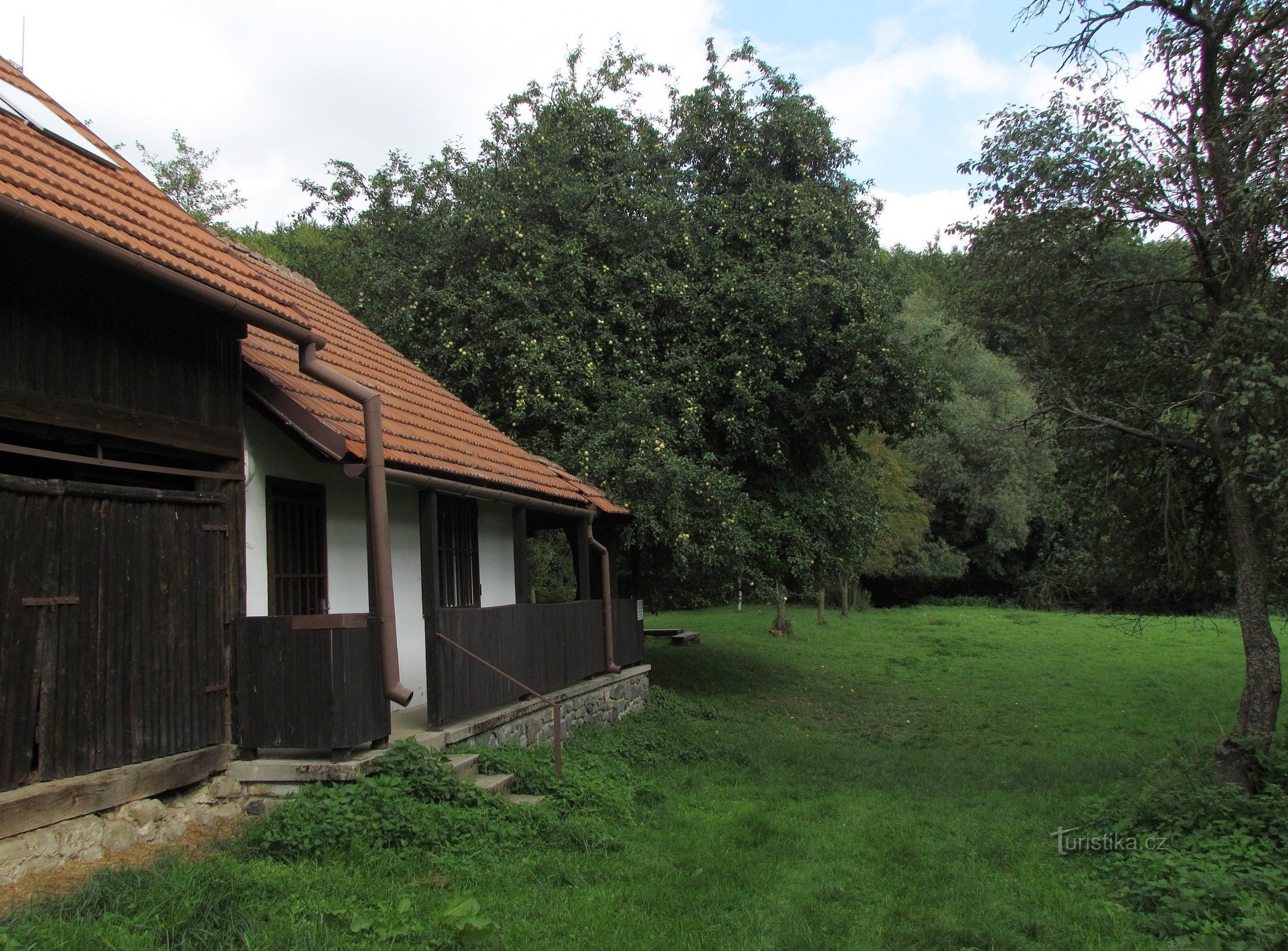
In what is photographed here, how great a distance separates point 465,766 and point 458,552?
3.46m

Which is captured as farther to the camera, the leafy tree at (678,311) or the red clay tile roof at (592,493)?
the leafy tree at (678,311)

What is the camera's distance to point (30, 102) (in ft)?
20.9

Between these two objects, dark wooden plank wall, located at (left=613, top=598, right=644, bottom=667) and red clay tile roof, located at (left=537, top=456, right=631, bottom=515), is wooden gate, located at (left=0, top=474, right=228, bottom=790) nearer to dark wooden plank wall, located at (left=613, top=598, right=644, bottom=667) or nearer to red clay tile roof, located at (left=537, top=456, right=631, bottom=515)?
red clay tile roof, located at (left=537, top=456, right=631, bottom=515)

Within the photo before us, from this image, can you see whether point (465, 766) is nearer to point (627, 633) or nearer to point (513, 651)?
point (513, 651)

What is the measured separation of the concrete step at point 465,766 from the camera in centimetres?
682

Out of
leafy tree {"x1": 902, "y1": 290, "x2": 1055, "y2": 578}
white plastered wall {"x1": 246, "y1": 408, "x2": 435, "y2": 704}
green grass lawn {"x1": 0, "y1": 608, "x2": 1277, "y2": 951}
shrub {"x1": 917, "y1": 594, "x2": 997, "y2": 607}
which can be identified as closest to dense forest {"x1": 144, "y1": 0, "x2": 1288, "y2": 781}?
→ green grass lawn {"x1": 0, "y1": 608, "x2": 1277, "y2": 951}

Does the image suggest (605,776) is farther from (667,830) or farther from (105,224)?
(105,224)

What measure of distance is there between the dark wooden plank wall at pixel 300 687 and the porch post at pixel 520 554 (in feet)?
13.2

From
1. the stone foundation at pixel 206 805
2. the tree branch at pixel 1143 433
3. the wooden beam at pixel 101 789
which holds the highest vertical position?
the tree branch at pixel 1143 433

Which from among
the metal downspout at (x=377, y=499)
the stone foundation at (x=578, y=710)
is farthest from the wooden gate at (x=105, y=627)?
the stone foundation at (x=578, y=710)

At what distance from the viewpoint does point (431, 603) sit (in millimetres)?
7586

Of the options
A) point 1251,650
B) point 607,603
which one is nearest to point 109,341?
point 607,603

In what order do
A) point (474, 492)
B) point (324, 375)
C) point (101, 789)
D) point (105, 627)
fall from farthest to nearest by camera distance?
point (474, 492)
point (324, 375)
point (105, 627)
point (101, 789)

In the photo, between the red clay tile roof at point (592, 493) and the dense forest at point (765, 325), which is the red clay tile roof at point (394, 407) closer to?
the red clay tile roof at point (592, 493)
